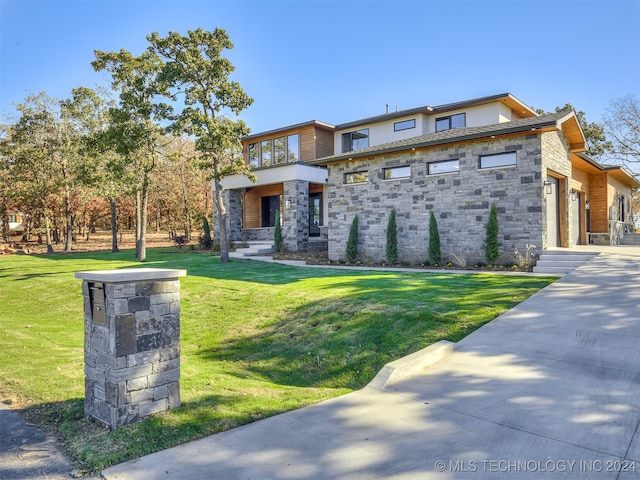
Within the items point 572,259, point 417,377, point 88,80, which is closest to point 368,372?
point 417,377

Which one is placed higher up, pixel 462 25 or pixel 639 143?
pixel 462 25

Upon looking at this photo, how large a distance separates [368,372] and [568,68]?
17777 mm

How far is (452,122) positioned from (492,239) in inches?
357

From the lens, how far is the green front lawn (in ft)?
12.5

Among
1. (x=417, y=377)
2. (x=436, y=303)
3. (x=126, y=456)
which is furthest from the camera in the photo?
(x=436, y=303)

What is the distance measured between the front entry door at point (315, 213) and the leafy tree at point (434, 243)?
919cm

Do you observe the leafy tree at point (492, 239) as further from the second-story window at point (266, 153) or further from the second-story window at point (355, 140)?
the second-story window at point (266, 153)

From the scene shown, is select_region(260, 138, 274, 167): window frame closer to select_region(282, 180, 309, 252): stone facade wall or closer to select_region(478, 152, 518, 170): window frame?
select_region(282, 180, 309, 252): stone facade wall

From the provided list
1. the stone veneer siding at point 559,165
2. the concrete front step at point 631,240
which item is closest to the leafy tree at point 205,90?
the stone veneer siding at point 559,165

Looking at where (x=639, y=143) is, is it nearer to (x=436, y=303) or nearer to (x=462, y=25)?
(x=462, y=25)

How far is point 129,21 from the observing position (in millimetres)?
12805

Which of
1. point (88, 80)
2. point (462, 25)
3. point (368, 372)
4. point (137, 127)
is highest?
point (88, 80)

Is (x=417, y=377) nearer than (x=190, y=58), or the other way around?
(x=417, y=377)

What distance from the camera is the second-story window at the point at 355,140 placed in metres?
22.2
